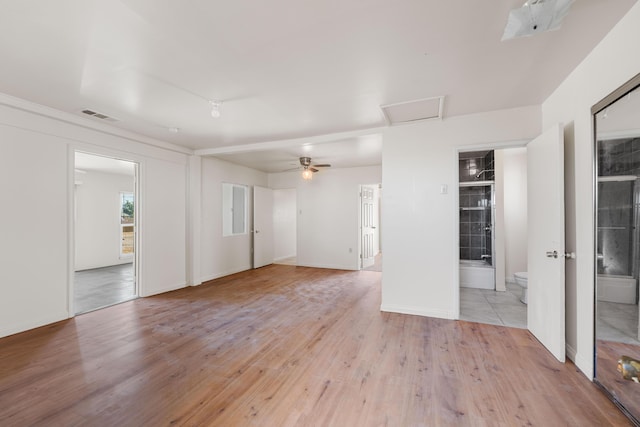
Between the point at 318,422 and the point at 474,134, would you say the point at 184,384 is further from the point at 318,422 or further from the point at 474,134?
the point at 474,134

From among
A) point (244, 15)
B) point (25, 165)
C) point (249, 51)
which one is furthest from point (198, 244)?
point (244, 15)

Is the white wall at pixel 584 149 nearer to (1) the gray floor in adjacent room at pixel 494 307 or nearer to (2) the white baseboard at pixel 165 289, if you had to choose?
(1) the gray floor in adjacent room at pixel 494 307

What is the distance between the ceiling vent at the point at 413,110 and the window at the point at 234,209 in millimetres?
4068

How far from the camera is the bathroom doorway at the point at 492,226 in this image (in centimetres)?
457

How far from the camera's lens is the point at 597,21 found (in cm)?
172

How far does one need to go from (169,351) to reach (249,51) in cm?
272

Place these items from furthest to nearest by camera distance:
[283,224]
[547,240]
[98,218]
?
[283,224] → [98,218] → [547,240]

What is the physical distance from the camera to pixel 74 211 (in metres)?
3.47

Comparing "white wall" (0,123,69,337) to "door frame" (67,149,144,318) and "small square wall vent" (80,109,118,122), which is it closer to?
"door frame" (67,149,144,318)

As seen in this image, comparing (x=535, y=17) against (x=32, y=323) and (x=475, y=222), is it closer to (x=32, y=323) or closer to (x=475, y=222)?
(x=475, y=222)

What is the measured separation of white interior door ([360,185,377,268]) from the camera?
675cm

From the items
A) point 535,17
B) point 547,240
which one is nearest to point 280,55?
point 535,17

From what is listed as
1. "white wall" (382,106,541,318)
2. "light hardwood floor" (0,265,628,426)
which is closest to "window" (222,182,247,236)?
"light hardwood floor" (0,265,628,426)

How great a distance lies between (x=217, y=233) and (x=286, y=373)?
417 centimetres
